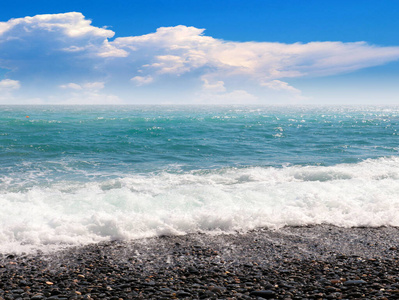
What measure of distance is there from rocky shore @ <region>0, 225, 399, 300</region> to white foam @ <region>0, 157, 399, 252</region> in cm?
69

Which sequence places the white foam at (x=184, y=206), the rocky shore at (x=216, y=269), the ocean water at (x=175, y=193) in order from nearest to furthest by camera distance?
the rocky shore at (x=216, y=269) < the white foam at (x=184, y=206) < the ocean water at (x=175, y=193)

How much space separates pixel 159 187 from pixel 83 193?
10.6 feet

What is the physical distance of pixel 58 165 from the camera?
17.7m

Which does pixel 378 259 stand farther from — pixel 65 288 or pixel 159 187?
pixel 159 187

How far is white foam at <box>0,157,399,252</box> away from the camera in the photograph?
815 centimetres


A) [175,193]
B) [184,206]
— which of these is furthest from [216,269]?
[175,193]

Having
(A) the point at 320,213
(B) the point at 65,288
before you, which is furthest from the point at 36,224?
(A) the point at 320,213

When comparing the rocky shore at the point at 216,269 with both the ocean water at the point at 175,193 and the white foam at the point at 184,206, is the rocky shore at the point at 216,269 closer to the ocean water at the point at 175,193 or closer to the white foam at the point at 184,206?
the white foam at the point at 184,206

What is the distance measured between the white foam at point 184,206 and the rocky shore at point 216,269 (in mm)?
695

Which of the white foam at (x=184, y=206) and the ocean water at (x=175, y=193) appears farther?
the ocean water at (x=175, y=193)

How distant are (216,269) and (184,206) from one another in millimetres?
4243

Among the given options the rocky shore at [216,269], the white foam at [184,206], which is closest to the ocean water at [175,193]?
the white foam at [184,206]

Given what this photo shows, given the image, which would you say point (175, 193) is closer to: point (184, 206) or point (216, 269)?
point (184, 206)

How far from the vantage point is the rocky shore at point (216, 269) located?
17.8 feet
